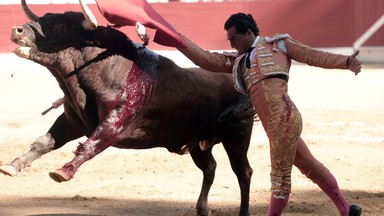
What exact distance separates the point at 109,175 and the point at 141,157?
921mm

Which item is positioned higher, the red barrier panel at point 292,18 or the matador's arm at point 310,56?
the red barrier panel at point 292,18

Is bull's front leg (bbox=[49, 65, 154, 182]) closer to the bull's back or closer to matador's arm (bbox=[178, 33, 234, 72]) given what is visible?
the bull's back

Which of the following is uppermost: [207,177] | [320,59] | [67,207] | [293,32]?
[293,32]

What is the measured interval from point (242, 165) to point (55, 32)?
4.83ft

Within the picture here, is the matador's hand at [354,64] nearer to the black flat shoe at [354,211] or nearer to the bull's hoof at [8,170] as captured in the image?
the black flat shoe at [354,211]

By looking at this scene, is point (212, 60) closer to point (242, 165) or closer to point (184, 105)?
point (184, 105)

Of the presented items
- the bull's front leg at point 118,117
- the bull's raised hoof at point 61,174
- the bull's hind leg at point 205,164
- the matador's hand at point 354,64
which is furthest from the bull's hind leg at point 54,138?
the matador's hand at point 354,64

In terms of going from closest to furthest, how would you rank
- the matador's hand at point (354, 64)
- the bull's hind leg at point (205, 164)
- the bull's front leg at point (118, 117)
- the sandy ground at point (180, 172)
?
the matador's hand at point (354, 64) < the bull's front leg at point (118, 117) < the bull's hind leg at point (205, 164) < the sandy ground at point (180, 172)

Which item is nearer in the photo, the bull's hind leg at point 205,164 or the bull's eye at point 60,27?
the bull's eye at point 60,27

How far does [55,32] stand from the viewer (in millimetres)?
5348

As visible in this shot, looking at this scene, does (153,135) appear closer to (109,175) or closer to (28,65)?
(109,175)

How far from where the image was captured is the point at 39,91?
43.8 ft

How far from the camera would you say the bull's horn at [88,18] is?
5172mm

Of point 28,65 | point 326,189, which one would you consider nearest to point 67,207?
point 326,189
